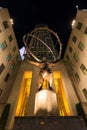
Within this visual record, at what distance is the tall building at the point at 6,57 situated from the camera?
→ 17.6 m

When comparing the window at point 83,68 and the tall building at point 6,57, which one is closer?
the tall building at point 6,57

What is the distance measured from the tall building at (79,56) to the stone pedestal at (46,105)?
9926 mm

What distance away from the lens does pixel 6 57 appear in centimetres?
1945

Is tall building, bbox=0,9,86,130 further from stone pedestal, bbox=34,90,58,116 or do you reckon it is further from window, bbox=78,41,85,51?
stone pedestal, bbox=34,90,58,116

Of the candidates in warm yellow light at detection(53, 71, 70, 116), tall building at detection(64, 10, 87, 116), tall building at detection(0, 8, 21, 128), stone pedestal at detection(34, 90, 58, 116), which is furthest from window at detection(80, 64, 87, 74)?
stone pedestal at detection(34, 90, 58, 116)

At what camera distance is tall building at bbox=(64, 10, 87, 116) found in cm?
1816

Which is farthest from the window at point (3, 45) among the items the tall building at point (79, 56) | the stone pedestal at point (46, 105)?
the stone pedestal at point (46, 105)

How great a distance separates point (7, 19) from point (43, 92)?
53.9ft

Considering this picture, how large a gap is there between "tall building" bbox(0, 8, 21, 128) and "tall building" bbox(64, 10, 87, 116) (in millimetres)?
8624

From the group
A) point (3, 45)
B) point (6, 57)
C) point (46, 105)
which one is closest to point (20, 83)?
point (6, 57)

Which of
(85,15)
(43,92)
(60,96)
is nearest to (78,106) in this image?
(60,96)

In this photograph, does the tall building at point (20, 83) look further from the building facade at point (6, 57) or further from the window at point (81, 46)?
the window at point (81, 46)

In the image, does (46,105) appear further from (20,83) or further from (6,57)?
(6,57)

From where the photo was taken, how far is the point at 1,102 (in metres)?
16.2
